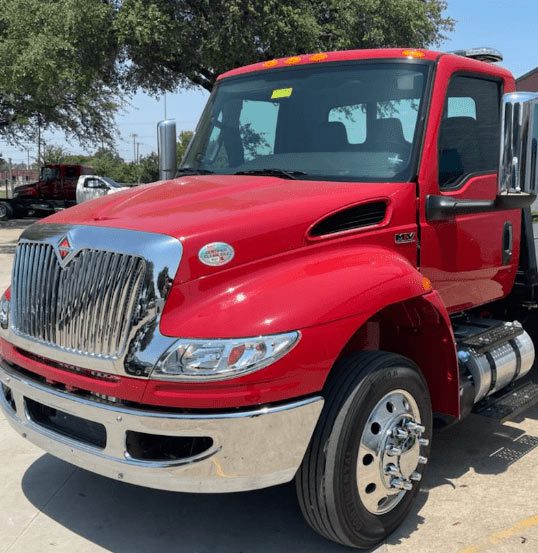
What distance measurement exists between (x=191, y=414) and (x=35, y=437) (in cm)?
100

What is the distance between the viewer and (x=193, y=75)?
1681 cm

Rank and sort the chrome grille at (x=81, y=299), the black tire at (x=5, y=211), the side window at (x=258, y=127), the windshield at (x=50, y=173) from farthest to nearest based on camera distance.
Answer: the black tire at (x=5, y=211) → the windshield at (x=50, y=173) → the side window at (x=258, y=127) → the chrome grille at (x=81, y=299)

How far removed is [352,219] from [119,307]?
48.5 inches

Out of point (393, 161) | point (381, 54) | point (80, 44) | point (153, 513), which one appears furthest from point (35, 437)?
point (80, 44)

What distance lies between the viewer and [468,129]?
4.08m

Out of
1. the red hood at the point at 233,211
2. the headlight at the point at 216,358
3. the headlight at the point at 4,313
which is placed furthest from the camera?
the headlight at the point at 4,313

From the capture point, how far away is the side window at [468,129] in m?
3.85

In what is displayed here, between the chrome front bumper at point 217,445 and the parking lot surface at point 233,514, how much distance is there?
0.66m

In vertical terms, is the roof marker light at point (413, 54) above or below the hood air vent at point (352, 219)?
above

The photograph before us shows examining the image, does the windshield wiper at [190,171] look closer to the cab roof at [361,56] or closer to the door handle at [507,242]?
the cab roof at [361,56]

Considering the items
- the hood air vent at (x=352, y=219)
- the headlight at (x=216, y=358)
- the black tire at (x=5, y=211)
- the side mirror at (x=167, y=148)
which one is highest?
the side mirror at (x=167, y=148)

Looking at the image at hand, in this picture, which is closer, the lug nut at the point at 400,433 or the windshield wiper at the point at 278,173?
the lug nut at the point at 400,433

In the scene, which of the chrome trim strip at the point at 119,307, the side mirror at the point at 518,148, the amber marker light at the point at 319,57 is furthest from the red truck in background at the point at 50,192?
the side mirror at the point at 518,148

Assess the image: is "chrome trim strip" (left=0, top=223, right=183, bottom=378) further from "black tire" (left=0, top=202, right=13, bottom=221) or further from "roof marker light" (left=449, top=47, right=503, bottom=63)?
"black tire" (left=0, top=202, right=13, bottom=221)
